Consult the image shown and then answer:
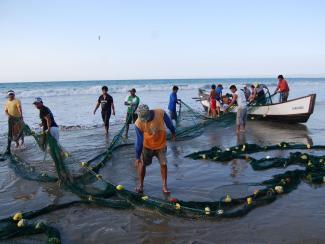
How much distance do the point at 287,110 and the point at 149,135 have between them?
963cm

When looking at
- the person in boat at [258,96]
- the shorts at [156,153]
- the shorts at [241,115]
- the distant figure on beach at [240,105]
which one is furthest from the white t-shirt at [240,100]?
the shorts at [156,153]

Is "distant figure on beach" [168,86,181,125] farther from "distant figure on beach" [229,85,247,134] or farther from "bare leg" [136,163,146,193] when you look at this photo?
"bare leg" [136,163,146,193]

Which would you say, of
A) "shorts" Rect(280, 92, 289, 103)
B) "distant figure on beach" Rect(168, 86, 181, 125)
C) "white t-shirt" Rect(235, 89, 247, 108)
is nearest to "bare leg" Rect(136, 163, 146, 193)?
"distant figure on beach" Rect(168, 86, 181, 125)

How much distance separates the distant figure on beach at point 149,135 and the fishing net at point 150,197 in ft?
1.91

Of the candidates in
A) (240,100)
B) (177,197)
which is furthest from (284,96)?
(177,197)

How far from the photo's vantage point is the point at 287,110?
14211 mm

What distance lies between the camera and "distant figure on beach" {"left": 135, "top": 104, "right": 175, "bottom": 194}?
583 centimetres

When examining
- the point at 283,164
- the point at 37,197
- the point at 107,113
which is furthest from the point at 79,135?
the point at 283,164

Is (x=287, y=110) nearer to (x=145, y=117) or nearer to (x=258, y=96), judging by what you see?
(x=258, y=96)

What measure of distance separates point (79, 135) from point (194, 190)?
778 cm

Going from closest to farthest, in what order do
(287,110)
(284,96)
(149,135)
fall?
(149,135) → (287,110) → (284,96)

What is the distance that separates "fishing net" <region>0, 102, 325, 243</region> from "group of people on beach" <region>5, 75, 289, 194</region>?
52 cm

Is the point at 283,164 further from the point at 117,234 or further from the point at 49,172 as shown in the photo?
the point at 49,172

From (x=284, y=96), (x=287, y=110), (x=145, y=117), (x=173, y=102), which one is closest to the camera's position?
(x=145, y=117)
